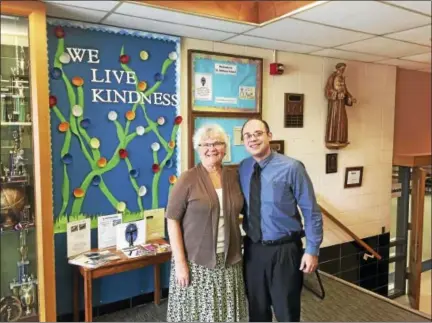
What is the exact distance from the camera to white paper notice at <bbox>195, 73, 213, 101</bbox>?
245 centimetres

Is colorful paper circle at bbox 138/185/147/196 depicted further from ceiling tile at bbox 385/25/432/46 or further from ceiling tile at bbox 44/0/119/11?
ceiling tile at bbox 385/25/432/46

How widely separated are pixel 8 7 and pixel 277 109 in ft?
6.10

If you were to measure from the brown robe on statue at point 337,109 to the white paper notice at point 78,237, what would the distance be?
77.8 inches

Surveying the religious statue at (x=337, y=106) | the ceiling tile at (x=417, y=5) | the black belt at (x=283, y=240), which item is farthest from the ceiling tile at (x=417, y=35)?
the black belt at (x=283, y=240)

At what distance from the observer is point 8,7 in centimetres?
160

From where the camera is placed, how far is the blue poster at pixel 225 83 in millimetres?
2453

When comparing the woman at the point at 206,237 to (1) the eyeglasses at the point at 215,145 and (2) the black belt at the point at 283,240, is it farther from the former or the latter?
(2) the black belt at the point at 283,240

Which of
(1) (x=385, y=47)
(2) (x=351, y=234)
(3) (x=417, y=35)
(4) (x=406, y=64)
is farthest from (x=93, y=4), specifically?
(2) (x=351, y=234)

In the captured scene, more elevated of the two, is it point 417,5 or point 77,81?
point 417,5

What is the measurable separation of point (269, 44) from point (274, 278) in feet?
5.28

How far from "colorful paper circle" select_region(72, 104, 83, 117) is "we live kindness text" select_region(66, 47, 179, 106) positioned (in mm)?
96

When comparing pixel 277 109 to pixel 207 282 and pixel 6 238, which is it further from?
pixel 6 238

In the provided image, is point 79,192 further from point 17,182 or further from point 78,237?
point 17,182

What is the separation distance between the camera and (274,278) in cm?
169
